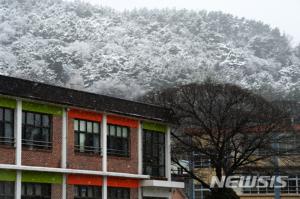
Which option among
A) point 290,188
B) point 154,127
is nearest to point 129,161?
point 154,127

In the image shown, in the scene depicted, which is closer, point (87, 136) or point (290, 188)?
point (87, 136)

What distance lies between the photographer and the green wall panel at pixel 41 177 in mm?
29281

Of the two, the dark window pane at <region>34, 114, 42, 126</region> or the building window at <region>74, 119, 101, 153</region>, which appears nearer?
the dark window pane at <region>34, 114, 42, 126</region>

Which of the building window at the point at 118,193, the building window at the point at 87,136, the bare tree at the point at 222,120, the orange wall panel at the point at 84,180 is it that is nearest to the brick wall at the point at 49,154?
the orange wall panel at the point at 84,180

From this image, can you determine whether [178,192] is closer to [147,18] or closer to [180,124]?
[180,124]

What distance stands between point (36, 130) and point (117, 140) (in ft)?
20.7

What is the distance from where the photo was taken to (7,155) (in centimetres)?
2853

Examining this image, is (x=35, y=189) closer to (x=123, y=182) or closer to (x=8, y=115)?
(x=8, y=115)

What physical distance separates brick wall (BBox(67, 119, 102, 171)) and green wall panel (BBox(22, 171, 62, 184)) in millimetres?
1006

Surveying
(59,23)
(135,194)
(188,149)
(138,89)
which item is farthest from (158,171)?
(59,23)

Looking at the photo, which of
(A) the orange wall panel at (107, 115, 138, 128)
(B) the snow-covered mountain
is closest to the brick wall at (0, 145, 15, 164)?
(A) the orange wall panel at (107, 115, 138, 128)

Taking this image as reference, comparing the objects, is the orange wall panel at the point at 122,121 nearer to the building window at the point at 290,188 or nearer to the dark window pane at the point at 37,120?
the dark window pane at the point at 37,120

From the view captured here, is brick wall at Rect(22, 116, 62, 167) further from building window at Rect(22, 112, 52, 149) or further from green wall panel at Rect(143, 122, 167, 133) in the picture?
green wall panel at Rect(143, 122, 167, 133)

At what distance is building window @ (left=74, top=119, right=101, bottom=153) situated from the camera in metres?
33.0
